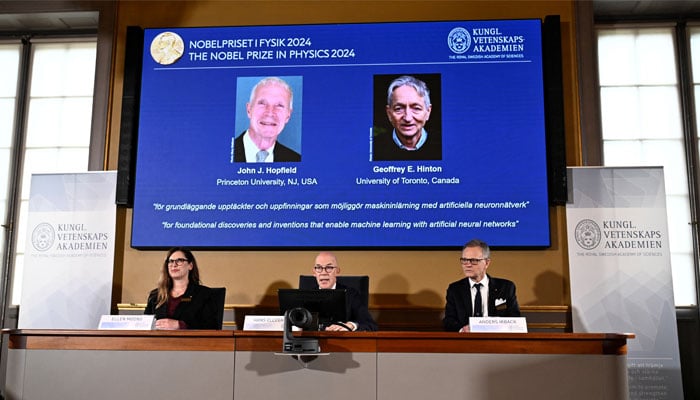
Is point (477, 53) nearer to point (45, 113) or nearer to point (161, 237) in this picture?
point (161, 237)

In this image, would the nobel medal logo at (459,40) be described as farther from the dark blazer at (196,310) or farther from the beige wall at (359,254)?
the dark blazer at (196,310)

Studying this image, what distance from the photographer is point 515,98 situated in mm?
5484

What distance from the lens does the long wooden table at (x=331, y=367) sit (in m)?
3.27

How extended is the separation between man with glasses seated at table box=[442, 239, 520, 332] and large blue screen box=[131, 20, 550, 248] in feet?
2.62

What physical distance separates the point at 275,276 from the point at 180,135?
1.29m

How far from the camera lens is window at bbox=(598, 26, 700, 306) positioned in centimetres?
588

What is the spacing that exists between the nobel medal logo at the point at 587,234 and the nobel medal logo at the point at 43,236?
151 inches

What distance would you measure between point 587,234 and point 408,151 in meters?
1.40

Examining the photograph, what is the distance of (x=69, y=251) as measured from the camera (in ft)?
18.2

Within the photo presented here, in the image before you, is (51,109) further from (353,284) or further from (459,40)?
(459,40)

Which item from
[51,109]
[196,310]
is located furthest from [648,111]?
[51,109]

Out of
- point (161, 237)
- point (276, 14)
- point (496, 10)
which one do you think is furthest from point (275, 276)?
point (496, 10)

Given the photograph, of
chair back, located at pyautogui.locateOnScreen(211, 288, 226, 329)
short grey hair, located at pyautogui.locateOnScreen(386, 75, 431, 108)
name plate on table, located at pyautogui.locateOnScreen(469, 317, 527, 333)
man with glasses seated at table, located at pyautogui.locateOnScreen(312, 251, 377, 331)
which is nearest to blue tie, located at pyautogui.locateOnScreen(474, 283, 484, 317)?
man with glasses seated at table, located at pyautogui.locateOnScreen(312, 251, 377, 331)

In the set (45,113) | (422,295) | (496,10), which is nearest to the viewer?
(422,295)
